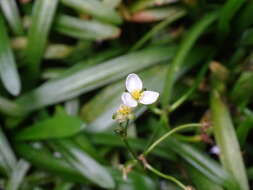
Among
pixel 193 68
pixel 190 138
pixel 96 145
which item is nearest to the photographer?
pixel 190 138

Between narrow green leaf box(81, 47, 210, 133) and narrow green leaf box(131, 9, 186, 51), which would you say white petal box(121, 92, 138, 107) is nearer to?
narrow green leaf box(81, 47, 210, 133)

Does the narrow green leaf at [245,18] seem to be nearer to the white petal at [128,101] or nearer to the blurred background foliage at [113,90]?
the blurred background foliage at [113,90]

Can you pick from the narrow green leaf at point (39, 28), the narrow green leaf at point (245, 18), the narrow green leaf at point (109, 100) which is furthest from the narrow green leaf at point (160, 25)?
the narrow green leaf at point (39, 28)

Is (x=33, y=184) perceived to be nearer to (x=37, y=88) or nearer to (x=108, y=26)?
(x=37, y=88)

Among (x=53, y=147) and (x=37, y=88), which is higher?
(x=37, y=88)

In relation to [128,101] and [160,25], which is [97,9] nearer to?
[160,25]

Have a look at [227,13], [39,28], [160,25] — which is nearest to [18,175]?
[39,28]

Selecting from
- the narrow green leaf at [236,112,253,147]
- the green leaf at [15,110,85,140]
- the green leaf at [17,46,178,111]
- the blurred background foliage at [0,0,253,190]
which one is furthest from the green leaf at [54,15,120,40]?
the narrow green leaf at [236,112,253,147]

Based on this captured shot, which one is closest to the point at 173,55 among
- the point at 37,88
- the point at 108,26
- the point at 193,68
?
the point at 193,68
